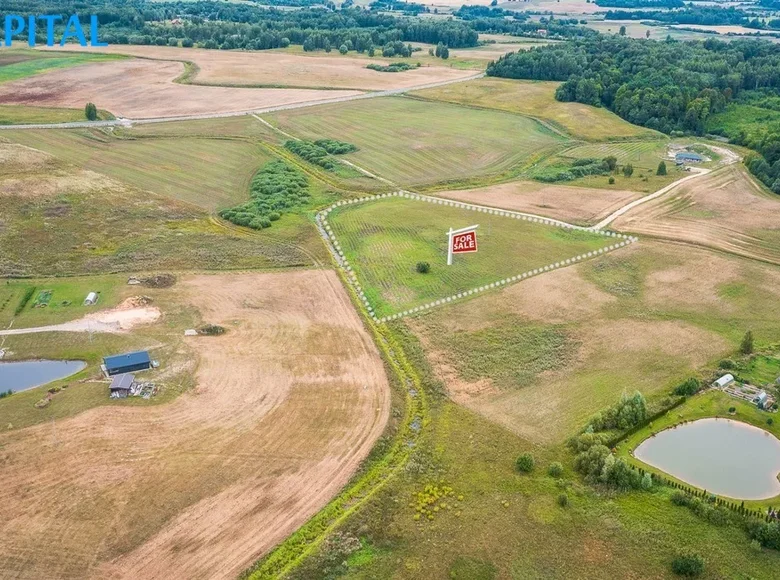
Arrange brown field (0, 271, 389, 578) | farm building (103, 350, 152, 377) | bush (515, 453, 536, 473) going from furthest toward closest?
farm building (103, 350, 152, 377) → bush (515, 453, 536, 473) → brown field (0, 271, 389, 578)

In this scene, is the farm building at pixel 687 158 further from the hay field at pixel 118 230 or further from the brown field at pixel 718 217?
the hay field at pixel 118 230

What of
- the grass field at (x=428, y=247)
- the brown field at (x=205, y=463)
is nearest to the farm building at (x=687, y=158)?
the grass field at (x=428, y=247)

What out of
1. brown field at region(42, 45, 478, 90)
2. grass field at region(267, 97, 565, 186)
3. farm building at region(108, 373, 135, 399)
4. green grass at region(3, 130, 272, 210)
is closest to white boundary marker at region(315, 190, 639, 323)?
grass field at region(267, 97, 565, 186)

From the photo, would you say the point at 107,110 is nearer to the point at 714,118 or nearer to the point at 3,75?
the point at 3,75

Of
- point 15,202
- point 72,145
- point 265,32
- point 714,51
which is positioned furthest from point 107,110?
point 714,51

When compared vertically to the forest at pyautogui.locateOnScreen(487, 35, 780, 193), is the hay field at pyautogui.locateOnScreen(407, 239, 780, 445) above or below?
below

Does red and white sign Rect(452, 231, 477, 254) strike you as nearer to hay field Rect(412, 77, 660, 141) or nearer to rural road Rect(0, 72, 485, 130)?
hay field Rect(412, 77, 660, 141)

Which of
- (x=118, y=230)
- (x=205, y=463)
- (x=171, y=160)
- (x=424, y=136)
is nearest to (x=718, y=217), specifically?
(x=424, y=136)
